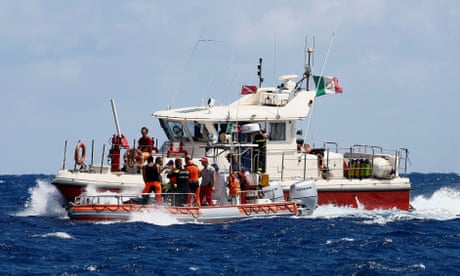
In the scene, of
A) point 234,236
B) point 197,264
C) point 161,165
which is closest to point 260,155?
point 161,165

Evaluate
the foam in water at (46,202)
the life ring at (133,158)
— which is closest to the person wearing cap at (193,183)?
the life ring at (133,158)

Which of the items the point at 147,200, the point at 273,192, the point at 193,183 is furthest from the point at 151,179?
the point at 273,192

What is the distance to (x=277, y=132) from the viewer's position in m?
32.1

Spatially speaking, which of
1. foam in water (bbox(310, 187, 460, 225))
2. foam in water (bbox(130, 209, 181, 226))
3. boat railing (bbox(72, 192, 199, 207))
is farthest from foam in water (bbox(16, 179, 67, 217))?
foam in water (bbox(310, 187, 460, 225))

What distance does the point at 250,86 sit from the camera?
113 ft

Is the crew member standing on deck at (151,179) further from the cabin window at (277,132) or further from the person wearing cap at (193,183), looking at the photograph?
the cabin window at (277,132)

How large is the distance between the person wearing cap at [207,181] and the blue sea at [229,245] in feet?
3.47

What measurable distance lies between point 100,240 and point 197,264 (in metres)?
3.70

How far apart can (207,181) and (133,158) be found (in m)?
3.35

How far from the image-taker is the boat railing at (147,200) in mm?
27109

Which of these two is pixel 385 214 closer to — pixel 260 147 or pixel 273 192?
pixel 260 147

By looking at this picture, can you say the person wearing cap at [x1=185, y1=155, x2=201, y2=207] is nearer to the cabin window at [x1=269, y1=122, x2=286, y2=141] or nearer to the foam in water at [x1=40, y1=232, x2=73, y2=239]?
the foam in water at [x1=40, y1=232, x2=73, y2=239]

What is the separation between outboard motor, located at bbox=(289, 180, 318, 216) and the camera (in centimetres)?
2947

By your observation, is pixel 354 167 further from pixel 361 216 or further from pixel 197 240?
pixel 197 240
